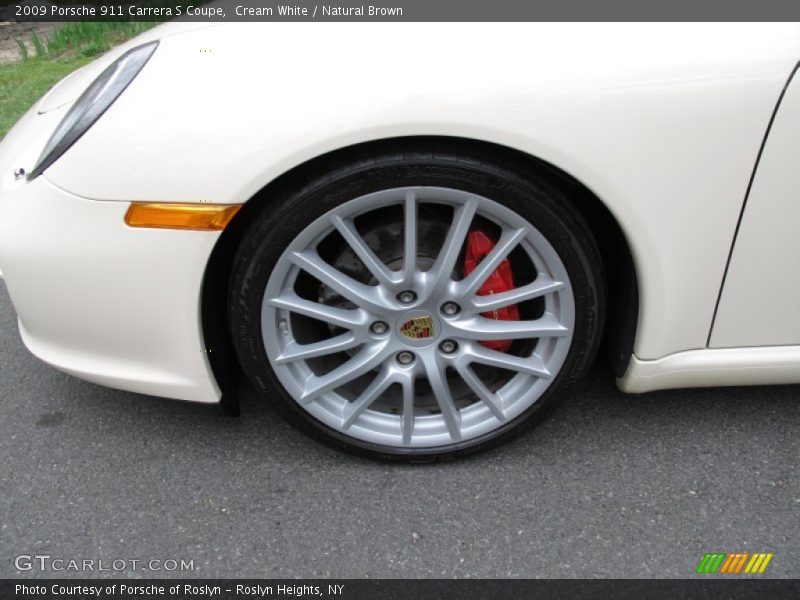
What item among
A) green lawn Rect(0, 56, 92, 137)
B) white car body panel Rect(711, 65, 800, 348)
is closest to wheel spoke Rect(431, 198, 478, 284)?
white car body panel Rect(711, 65, 800, 348)

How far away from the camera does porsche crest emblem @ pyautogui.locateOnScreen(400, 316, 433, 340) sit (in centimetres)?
182

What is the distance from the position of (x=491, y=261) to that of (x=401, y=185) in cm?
30

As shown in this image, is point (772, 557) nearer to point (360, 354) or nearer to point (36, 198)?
point (360, 354)

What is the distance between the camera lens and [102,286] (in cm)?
172

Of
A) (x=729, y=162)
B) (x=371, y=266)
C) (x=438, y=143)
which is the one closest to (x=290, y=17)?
(x=438, y=143)

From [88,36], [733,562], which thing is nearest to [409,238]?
[733,562]

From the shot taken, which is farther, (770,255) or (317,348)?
(317,348)

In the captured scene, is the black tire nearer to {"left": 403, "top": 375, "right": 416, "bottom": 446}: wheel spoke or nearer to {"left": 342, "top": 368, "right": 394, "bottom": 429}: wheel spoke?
{"left": 342, "top": 368, "right": 394, "bottom": 429}: wheel spoke

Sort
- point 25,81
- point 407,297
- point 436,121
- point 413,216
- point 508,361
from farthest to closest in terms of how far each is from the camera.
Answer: point 25,81 → point 508,361 → point 407,297 → point 413,216 → point 436,121

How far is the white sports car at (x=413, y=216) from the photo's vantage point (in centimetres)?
152

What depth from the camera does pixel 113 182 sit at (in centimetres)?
162

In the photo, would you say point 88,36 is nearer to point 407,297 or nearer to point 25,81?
point 25,81

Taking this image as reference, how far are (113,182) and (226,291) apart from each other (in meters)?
0.38

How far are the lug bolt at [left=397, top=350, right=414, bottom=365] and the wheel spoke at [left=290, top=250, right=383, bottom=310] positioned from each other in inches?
6.3
